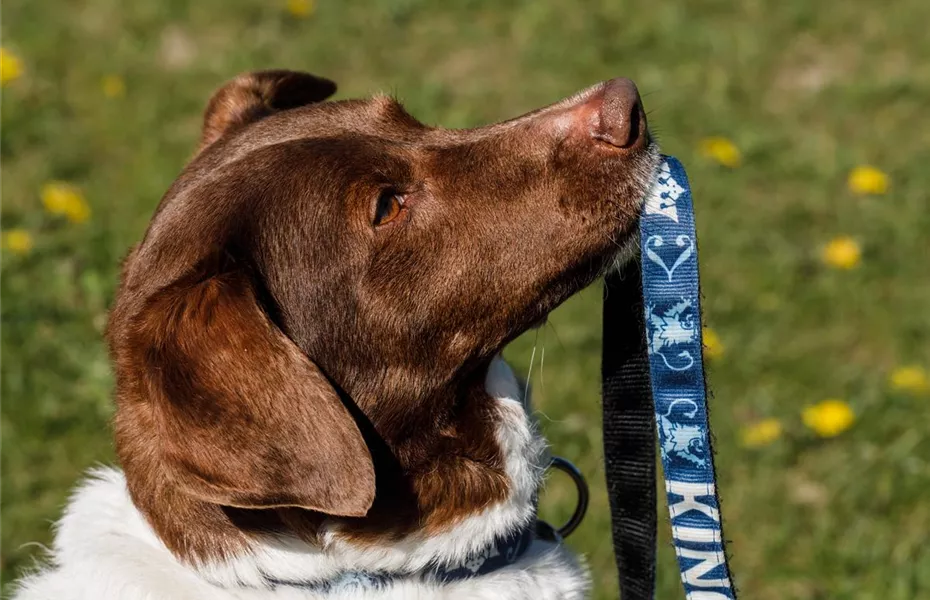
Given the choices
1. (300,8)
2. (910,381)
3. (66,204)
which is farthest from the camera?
(300,8)

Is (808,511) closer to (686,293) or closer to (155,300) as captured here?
(686,293)

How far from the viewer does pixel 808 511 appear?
4.37 meters

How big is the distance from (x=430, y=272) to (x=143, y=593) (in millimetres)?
1038

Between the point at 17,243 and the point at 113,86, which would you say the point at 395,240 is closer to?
the point at 17,243

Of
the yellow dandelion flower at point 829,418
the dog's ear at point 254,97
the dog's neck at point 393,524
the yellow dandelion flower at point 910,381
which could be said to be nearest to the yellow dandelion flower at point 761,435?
the yellow dandelion flower at point 829,418

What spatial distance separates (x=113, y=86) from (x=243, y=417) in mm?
4328

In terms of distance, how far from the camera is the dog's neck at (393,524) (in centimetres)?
275

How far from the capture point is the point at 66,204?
5281 millimetres

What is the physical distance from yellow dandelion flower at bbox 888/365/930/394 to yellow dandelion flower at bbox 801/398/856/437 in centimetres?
26

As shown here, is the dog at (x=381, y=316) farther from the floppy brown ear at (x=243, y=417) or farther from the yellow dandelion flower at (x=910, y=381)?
the yellow dandelion flower at (x=910, y=381)

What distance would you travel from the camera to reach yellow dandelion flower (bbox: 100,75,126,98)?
249 inches

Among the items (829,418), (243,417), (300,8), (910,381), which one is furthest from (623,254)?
(300,8)

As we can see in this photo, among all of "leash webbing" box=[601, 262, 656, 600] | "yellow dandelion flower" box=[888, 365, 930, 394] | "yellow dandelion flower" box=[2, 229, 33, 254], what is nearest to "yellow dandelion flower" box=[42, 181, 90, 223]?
"yellow dandelion flower" box=[2, 229, 33, 254]

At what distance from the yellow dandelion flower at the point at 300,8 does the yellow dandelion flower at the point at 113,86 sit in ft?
3.94
